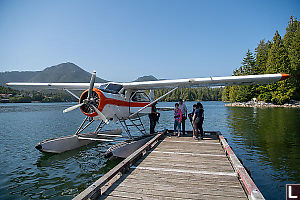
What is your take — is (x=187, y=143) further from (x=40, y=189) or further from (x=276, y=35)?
(x=276, y=35)

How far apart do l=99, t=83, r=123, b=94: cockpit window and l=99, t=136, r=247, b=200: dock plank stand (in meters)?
2.97

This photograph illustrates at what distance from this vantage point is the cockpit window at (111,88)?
724cm

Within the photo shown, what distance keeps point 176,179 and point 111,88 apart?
4749 millimetres

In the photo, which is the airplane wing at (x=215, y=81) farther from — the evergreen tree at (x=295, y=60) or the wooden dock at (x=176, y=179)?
the evergreen tree at (x=295, y=60)

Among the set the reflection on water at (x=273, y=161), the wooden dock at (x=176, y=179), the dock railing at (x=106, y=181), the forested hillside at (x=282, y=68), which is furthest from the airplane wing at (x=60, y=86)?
the forested hillside at (x=282, y=68)

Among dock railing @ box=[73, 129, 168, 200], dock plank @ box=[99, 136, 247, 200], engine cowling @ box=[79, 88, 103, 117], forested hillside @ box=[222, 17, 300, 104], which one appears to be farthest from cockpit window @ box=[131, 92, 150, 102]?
forested hillside @ box=[222, 17, 300, 104]

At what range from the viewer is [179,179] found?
3.73m

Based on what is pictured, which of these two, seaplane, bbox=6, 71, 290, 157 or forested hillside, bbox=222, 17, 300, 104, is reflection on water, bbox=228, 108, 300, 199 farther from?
forested hillside, bbox=222, 17, 300, 104

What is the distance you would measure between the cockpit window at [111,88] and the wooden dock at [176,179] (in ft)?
9.57

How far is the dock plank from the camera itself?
3.11 metres

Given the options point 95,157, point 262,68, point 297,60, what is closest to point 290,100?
point 297,60

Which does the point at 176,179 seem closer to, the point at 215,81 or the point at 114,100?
the point at 114,100

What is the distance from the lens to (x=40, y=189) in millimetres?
4867

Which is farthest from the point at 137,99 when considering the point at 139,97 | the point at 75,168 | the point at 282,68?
the point at 282,68
